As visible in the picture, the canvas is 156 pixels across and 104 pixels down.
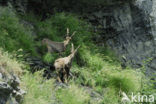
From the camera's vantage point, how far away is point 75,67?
10.8m

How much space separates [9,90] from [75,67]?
5139mm

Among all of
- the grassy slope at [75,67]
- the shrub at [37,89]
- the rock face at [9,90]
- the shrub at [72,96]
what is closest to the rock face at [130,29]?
the grassy slope at [75,67]

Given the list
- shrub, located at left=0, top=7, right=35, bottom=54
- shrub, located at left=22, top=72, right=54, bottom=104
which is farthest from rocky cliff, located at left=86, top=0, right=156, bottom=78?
shrub, located at left=22, top=72, right=54, bottom=104

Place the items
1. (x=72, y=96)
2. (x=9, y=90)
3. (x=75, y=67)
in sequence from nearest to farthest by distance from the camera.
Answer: (x=9, y=90)
(x=72, y=96)
(x=75, y=67)

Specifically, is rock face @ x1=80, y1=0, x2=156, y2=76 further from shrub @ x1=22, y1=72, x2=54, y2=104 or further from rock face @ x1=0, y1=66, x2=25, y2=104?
rock face @ x1=0, y1=66, x2=25, y2=104

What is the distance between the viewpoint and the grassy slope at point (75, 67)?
7922mm

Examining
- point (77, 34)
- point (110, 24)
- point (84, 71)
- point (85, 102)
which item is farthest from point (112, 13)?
point (85, 102)

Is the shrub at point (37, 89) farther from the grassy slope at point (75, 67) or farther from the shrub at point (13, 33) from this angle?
the shrub at point (13, 33)

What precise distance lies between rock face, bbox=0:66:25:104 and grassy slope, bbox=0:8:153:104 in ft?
1.02

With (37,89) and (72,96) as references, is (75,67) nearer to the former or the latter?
(72,96)

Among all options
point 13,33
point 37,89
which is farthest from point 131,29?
point 37,89

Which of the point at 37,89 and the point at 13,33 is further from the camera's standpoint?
the point at 13,33

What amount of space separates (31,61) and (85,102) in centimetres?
253

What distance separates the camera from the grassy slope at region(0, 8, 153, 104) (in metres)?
7.92
